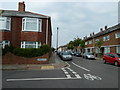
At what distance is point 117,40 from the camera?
2552 cm

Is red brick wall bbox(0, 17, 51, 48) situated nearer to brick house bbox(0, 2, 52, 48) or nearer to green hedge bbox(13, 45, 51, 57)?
brick house bbox(0, 2, 52, 48)

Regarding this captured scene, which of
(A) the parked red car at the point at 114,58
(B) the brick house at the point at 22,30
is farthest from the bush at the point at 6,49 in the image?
(A) the parked red car at the point at 114,58

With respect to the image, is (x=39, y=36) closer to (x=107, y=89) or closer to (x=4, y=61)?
(x=4, y=61)

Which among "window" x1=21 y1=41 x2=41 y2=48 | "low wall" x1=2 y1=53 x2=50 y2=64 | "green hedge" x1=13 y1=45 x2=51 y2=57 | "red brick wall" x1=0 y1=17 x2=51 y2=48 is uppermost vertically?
"red brick wall" x1=0 y1=17 x2=51 y2=48

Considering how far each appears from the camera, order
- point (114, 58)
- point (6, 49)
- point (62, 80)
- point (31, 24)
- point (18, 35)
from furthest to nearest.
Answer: point (18, 35)
point (31, 24)
point (6, 49)
point (114, 58)
point (62, 80)

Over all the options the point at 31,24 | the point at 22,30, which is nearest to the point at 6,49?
the point at 22,30

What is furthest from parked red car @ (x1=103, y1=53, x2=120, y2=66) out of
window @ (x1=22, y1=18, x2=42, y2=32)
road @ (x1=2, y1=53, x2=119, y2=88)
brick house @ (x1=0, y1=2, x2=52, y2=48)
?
window @ (x1=22, y1=18, x2=42, y2=32)

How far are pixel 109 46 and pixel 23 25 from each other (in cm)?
1997

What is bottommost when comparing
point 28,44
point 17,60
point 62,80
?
point 62,80

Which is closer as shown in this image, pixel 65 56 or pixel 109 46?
A: pixel 65 56

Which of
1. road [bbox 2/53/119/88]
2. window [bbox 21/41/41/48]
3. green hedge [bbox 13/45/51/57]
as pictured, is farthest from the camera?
window [bbox 21/41/41/48]

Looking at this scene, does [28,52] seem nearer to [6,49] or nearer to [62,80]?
[6,49]

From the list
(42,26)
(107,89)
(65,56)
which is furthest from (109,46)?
(107,89)

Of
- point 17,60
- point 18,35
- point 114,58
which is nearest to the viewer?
point 114,58
